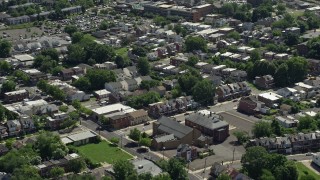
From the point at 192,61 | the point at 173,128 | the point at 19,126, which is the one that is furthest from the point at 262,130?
the point at 192,61

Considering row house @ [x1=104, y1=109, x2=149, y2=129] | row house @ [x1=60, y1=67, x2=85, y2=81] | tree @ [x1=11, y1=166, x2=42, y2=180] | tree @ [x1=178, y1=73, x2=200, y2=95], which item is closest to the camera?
tree @ [x1=11, y1=166, x2=42, y2=180]

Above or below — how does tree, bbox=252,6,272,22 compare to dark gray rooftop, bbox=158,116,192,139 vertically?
below

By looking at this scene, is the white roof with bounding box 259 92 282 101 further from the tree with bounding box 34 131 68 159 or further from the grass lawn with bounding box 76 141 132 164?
the tree with bounding box 34 131 68 159

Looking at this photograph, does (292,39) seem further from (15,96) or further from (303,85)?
(15,96)

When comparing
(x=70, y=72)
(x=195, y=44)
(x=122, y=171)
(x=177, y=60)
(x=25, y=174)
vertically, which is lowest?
(x=177, y=60)

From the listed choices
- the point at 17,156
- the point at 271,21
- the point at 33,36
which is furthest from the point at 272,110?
the point at 33,36

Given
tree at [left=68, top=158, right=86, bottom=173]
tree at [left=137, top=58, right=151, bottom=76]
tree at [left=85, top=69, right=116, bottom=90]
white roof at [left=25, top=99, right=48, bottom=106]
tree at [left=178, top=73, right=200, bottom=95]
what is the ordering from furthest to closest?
tree at [left=137, top=58, right=151, bottom=76], tree at [left=85, top=69, right=116, bottom=90], tree at [left=178, top=73, right=200, bottom=95], white roof at [left=25, top=99, right=48, bottom=106], tree at [left=68, top=158, right=86, bottom=173]

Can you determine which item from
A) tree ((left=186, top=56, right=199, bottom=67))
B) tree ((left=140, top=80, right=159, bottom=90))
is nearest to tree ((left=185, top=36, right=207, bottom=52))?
tree ((left=186, top=56, right=199, bottom=67))

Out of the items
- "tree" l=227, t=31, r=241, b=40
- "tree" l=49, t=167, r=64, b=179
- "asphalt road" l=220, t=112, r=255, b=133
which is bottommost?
"asphalt road" l=220, t=112, r=255, b=133
